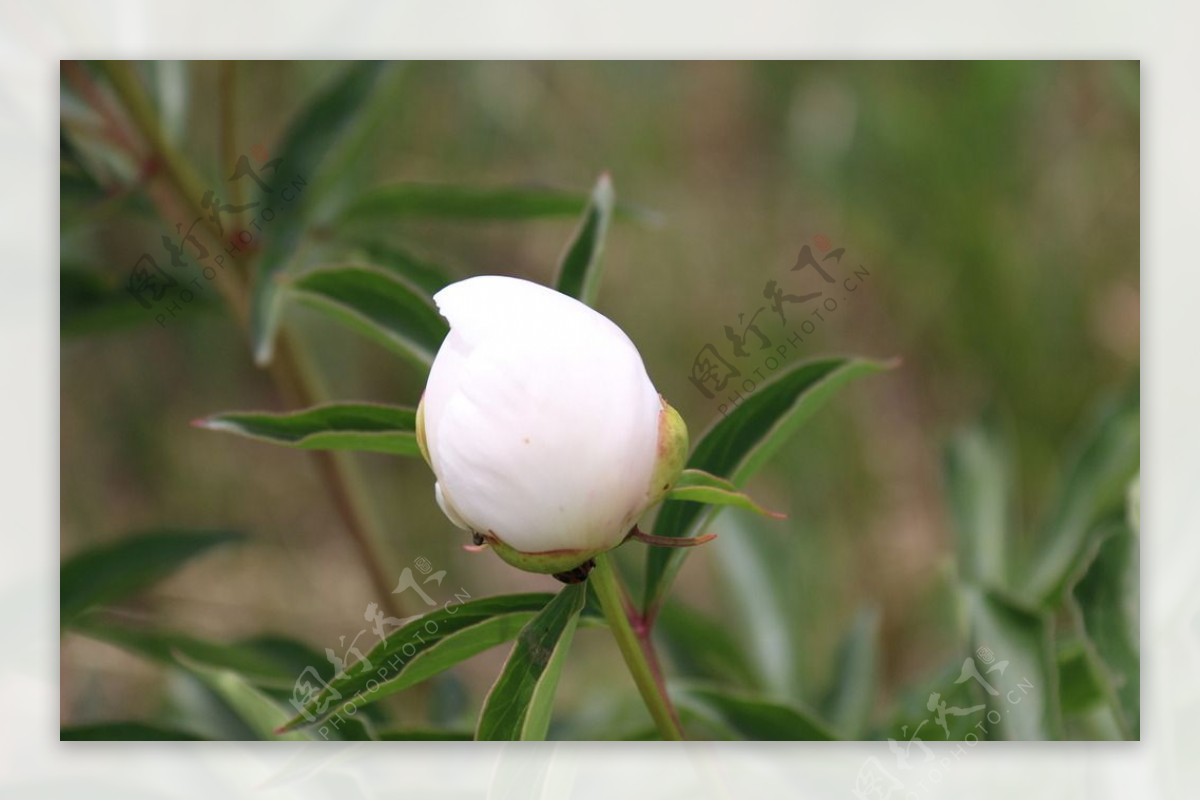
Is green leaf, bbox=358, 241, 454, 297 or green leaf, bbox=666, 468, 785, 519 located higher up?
green leaf, bbox=358, 241, 454, 297

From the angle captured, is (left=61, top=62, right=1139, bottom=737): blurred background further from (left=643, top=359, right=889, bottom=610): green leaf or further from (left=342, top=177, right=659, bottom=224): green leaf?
(left=643, top=359, right=889, bottom=610): green leaf

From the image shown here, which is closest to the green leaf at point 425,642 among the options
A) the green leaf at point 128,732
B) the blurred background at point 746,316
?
the green leaf at point 128,732

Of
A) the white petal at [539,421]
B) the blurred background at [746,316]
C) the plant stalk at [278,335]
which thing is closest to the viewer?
the white petal at [539,421]

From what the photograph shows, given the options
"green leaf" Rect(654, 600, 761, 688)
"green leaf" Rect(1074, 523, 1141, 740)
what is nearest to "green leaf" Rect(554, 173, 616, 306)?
"green leaf" Rect(1074, 523, 1141, 740)

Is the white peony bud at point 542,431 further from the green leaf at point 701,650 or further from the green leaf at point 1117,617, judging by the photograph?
the green leaf at point 701,650

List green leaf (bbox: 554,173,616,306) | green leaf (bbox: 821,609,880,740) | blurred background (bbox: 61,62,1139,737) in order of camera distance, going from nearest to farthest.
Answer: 1. green leaf (bbox: 554,173,616,306)
2. green leaf (bbox: 821,609,880,740)
3. blurred background (bbox: 61,62,1139,737)

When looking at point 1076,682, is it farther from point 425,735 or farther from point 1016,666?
point 425,735
